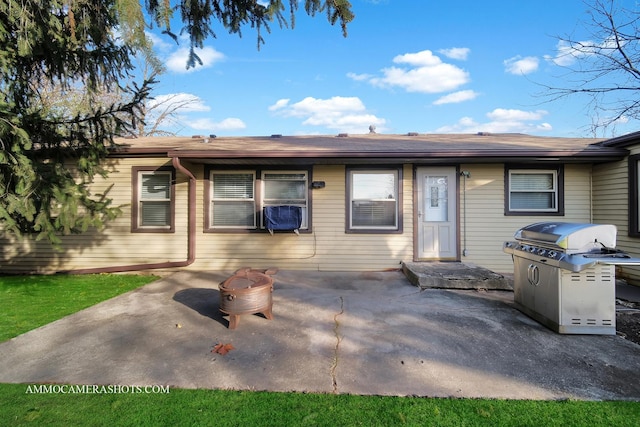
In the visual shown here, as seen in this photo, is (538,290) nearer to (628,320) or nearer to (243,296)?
(628,320)

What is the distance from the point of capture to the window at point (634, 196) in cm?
583

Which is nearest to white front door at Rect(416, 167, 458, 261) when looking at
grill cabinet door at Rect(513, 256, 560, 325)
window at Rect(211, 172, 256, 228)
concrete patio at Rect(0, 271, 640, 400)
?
concrete patio at Rect(0, 271, 640, 400)

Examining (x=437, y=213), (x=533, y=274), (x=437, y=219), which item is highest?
(x=437, y=213)

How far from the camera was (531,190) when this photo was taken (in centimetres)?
690

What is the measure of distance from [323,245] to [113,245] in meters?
5.02

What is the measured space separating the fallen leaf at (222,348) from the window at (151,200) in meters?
4.75

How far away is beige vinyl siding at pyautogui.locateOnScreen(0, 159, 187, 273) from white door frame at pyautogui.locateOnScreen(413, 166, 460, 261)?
18.0 ft

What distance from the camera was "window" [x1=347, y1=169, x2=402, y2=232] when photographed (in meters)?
7.06

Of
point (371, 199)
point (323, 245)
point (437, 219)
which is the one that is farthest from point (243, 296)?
point (437, 219)

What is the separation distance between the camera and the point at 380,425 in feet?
6.72

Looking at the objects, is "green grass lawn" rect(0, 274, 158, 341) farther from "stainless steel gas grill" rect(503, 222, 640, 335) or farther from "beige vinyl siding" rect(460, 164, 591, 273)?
"beige vinyl siding" rect(460, 164, 591, 273)

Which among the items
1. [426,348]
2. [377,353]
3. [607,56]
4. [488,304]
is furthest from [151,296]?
[607,56]

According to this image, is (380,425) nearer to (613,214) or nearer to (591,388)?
(591,388)

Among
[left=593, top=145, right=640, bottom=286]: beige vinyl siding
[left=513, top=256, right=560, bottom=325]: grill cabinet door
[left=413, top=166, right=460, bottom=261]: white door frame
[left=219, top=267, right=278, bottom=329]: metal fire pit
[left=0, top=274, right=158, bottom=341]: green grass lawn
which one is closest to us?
[left=513, top=256, right=560, bottom=325]: grill cabinet door
